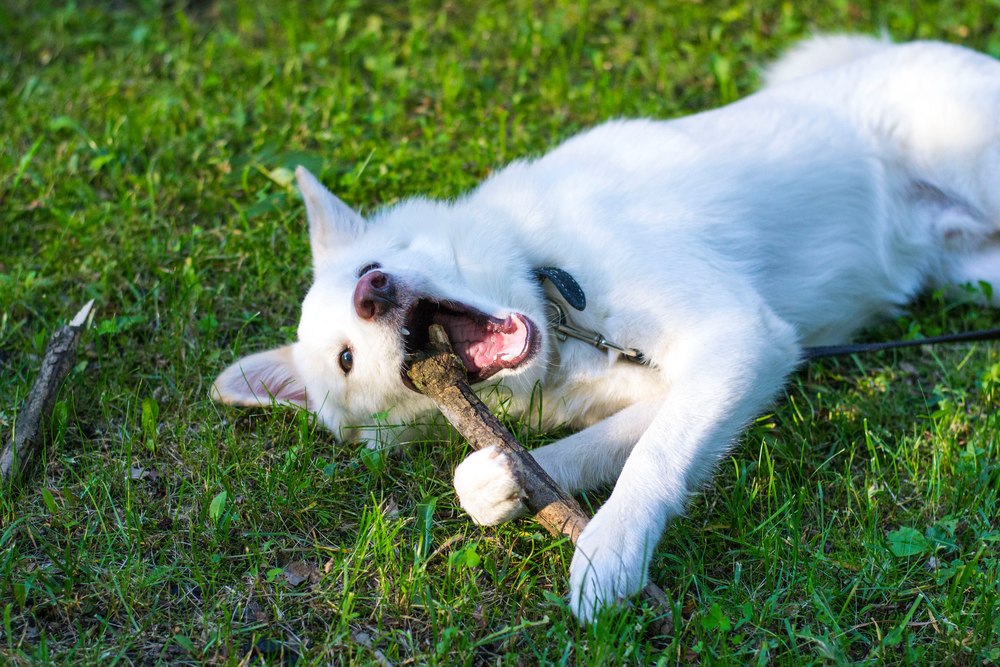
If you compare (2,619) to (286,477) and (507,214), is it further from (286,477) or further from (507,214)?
(507,214)

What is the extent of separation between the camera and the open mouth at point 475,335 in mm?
3162

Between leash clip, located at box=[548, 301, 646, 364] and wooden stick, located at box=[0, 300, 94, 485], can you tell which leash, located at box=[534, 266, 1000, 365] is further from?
wooden stick, located at box=[0, 300, 94, 485]

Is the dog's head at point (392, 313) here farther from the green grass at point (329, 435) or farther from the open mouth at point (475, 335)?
the green grass at point (329, 435)

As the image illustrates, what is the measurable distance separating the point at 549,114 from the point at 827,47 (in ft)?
4.93

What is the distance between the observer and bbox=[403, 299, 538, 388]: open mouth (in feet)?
10.4

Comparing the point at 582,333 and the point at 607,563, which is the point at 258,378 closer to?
the point at 582,333

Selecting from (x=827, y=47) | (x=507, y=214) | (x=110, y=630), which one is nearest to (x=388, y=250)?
(x=507, y=214)

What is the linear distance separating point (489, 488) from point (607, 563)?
1.36ft

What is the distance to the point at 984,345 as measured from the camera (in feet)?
13.1

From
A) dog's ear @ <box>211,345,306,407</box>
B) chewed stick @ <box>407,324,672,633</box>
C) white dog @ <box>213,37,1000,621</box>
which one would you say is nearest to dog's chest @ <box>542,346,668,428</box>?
white dog @ <box>213,37,1000,621</box>

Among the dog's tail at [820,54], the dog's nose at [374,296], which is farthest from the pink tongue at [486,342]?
the dog's tail at [820,54]

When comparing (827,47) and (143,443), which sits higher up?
(827,47)

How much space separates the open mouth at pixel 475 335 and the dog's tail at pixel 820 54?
8.13 feet

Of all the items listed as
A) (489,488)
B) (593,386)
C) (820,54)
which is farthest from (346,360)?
(820,54)
